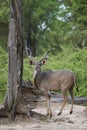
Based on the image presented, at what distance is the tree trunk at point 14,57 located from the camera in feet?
38.4

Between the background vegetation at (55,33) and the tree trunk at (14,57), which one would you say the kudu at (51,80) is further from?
the background vegetation at (55,33)


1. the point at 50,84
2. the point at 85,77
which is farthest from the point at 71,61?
the point at 50,84

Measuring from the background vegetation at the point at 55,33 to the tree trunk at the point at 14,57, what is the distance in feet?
20.1

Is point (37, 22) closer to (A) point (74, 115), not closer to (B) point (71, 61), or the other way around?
(B) point (71, 61)

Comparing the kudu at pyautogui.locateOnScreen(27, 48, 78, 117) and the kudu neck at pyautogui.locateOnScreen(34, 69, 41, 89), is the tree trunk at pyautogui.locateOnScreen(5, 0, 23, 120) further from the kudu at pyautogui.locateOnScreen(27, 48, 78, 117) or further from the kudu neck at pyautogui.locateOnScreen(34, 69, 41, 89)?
the kudu neck at pyautogui.locateOnScreen(34, 69, 41, 89)

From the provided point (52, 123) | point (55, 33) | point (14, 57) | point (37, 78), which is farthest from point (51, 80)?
point (55, 33)

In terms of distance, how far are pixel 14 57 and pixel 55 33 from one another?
31700 millimetres

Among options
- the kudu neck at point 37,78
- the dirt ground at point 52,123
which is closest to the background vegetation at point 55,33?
the kudu neck at point 37,78

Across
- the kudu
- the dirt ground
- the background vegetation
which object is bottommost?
the background vegetation

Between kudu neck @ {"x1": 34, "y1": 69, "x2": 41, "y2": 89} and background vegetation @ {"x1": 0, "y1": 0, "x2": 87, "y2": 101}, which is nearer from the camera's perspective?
kudu neck @ {"x1": 34, "y1": 69, "x2": 41, "y2": 89}

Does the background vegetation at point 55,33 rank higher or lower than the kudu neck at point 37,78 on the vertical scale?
lower

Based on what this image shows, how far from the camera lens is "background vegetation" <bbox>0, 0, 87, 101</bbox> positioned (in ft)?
71.1

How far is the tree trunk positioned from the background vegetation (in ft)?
20.1

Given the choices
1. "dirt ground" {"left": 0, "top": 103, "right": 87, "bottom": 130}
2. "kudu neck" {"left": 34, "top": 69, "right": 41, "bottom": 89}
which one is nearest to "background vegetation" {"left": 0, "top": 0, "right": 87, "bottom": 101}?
"kudu neck" {"left": 34, "top": 69, "right": 41, "bottom": 89}
